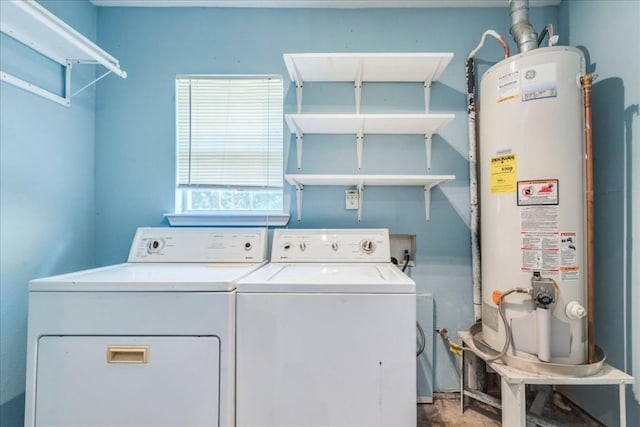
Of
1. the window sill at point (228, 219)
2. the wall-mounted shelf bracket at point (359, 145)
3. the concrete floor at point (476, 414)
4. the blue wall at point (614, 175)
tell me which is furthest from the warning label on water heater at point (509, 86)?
the concrete floor at point (476, 414)

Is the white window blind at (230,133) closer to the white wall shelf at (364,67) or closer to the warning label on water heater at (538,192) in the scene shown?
the white wall shelf at (364,67)

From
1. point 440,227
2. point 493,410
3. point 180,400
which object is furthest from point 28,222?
point 493,410

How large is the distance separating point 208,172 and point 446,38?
168 centimetres

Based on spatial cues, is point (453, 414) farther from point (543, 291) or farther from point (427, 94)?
point (427, 94)

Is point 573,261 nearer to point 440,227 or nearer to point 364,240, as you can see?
point 440,227

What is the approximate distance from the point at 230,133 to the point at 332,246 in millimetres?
958

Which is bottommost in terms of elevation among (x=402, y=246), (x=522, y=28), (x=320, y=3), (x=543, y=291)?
(x=543, y=291)

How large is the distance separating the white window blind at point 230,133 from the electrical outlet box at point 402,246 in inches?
31.8

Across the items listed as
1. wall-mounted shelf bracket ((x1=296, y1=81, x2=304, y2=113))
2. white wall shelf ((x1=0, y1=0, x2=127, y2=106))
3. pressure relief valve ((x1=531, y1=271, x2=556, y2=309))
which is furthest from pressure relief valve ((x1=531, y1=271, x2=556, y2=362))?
white wall shelf ((x1=0, y1=0, x2=127, y2=106))

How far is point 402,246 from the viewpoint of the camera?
185 centimetres

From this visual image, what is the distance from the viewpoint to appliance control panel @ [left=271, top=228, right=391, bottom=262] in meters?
1.65

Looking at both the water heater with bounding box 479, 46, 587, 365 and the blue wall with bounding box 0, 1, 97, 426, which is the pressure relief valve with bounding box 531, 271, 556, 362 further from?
the blue wall with bounding box 0, 1, 97, 426

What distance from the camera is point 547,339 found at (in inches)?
48.9

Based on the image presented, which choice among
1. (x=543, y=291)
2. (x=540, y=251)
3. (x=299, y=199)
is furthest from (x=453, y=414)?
(x=299, y=199)
